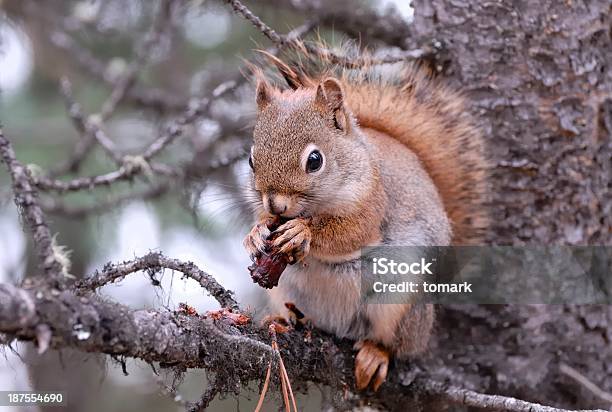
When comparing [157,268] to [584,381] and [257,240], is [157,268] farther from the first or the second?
[584,381]

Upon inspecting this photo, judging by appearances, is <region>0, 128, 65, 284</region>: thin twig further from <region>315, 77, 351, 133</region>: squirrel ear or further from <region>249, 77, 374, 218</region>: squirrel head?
<region>315, 77, 351, 133</region>: squirrel ear

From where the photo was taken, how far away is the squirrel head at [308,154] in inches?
82.4

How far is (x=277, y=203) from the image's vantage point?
6.66ft

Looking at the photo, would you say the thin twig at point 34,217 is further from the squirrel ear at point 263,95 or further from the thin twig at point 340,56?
the squirrel ear at point 263,95

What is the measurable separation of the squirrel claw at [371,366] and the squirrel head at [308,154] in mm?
422

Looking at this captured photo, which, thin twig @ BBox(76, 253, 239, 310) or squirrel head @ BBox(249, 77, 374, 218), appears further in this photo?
squirrel head @ BBox(249, 77, 374, 218)

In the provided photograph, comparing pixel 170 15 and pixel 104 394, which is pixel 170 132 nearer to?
pixel 170 15

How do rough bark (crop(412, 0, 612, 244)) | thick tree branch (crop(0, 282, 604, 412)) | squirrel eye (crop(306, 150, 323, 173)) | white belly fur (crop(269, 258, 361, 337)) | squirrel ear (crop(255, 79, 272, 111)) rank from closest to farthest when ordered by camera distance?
thick tree branch (crop(0, 282, 604, 412)) → squirrel eye (crop(306, 150, 323, 173)) → white belly fur (crop(269, 258, 361, 337)) → squirrel ear (crop(255, 79, 272, 111)) → rough bark (crop(412, 0, 612, 244))

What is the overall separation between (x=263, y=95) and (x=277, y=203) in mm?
489

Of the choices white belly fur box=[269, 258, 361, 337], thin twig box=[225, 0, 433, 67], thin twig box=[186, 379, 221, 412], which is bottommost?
thin twig box=[186, 379, 221, 412]

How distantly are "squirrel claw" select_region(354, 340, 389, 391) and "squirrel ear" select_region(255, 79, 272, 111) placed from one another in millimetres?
790

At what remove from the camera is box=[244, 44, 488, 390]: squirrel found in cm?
215

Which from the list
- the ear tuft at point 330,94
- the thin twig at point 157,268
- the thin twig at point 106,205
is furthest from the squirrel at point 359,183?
the thin twig at point 106,205

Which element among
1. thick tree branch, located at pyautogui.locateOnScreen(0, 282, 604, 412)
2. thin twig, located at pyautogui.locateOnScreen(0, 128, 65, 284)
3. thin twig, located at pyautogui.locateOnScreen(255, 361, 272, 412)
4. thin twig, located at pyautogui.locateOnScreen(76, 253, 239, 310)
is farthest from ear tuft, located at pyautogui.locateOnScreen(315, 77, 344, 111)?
thin twig, located at pyautogui.locateOnScreen(0, 128, 65, 284)
